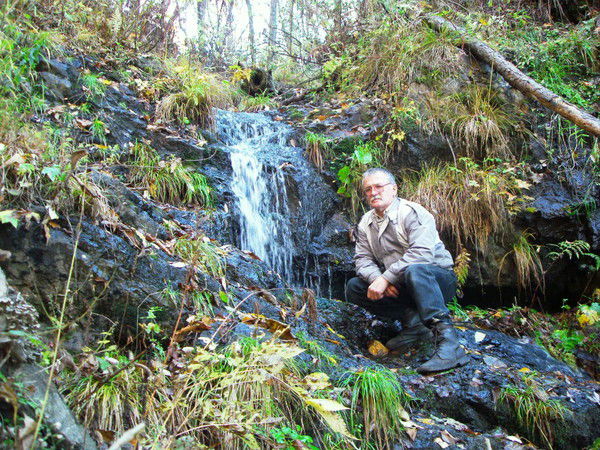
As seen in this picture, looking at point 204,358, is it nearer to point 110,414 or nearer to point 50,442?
point 110,414

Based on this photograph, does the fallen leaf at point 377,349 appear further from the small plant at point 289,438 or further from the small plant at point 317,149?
the small plant at point 317,149

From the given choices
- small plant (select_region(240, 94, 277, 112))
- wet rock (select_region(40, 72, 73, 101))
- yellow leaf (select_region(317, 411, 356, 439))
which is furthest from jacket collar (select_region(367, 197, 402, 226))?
small plant (select_region(240, 94, 277, 112))

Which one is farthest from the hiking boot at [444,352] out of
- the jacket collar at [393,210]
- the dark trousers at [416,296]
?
the jacket collar at [393,210]

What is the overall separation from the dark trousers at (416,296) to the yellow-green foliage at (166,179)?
210 centimetres

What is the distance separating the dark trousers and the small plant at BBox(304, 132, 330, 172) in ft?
7.11

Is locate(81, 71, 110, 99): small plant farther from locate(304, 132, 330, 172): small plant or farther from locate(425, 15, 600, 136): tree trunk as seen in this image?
locate(425, 15, 600, 136): tree trunk

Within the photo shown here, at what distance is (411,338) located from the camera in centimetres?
440

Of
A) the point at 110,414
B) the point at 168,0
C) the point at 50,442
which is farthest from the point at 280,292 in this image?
the point at 168,0

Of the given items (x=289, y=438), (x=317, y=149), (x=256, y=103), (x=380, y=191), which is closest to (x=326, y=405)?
(x=289, y=438)

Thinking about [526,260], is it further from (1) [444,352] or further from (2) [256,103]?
(2) [256,103]

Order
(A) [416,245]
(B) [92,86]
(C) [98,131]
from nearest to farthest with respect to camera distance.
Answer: (A) [416,245]
(C) [98,131]
(B) [92,86]

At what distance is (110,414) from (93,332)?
66 centimetres

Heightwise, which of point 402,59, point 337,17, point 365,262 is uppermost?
point 337,17

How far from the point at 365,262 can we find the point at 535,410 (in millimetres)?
1996
